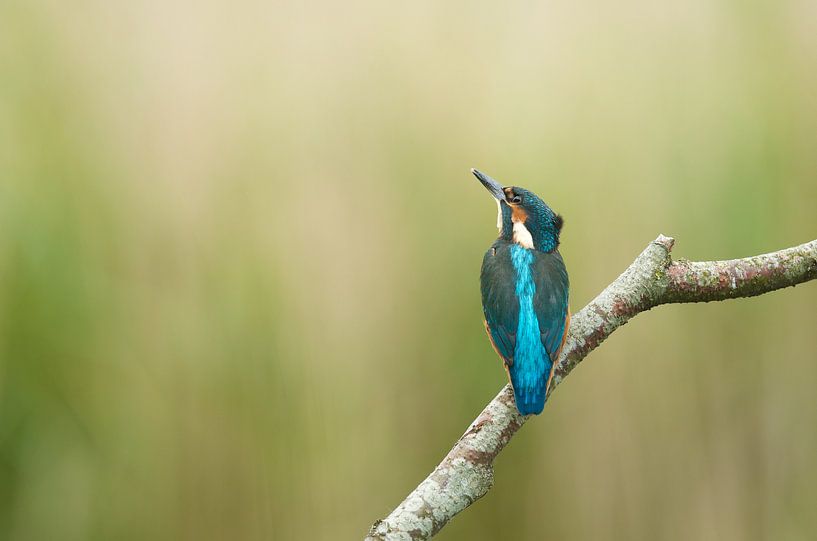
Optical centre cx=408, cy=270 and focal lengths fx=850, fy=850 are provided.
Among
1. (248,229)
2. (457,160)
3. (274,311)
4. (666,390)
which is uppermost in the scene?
(457,160)

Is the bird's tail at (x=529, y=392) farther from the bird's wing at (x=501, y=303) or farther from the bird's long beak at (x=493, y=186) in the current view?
the bird's long beak at (x=493, y=186)

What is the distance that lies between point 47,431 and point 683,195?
6.77ft

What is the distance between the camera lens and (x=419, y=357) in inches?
100

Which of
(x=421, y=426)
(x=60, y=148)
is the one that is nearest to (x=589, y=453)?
(x=421, y=426)

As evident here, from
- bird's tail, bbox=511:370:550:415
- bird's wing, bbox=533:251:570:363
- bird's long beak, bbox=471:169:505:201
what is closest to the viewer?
bird's tail, bbox=511:370:550:415

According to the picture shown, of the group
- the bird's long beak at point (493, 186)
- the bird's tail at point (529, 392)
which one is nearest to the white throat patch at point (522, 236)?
the bird's long beak at point (493, 186)

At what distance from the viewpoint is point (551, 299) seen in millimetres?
1769

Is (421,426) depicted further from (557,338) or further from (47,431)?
(47,431)

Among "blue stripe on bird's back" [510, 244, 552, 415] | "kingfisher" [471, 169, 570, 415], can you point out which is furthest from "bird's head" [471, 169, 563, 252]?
"blue stripe on bird's back" [510, 244, 552, 415]

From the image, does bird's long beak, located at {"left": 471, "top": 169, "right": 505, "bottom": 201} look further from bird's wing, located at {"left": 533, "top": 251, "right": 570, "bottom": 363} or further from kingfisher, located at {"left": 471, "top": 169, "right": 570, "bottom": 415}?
bird's wing, located at {"left": 533, "top": 251, "right": 570, "bottom": 363}

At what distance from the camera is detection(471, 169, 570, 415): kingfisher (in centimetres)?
167

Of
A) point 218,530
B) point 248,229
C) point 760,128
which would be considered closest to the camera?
point 218,530

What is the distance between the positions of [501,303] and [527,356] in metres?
0.15

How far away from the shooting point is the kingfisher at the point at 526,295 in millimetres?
1667
